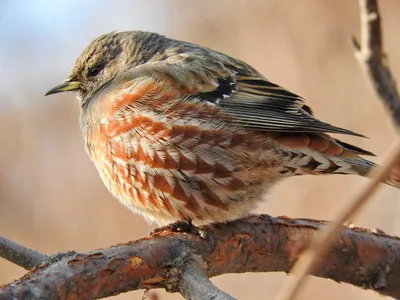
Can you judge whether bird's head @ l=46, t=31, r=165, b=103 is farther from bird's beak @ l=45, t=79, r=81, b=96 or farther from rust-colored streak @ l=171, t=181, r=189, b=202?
rust-colored streak @ l=171, t=181, r=189, b=202

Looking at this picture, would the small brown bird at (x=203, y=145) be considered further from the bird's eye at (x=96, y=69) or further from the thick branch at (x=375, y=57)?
the thick branch at (x=375, y=57)

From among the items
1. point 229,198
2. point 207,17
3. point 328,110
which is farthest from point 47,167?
point 229,198

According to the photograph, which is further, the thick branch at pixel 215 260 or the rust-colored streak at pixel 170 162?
the rust-colored streak at pixel 170 162

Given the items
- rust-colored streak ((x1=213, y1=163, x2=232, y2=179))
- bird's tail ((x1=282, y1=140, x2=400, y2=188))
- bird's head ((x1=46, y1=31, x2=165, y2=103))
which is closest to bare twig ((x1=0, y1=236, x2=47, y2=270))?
rust-colored streak ((x1=213, y1=163, x2=232, y2=179))

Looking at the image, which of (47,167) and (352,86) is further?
(47,167)

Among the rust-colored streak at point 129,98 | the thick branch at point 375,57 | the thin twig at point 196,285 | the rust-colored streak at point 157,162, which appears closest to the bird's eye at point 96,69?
the rust-colored streak at point 129,98

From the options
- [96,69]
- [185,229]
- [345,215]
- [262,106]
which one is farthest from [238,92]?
[345,215]

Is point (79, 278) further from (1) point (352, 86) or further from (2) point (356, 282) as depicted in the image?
(1) point (352, 86)
